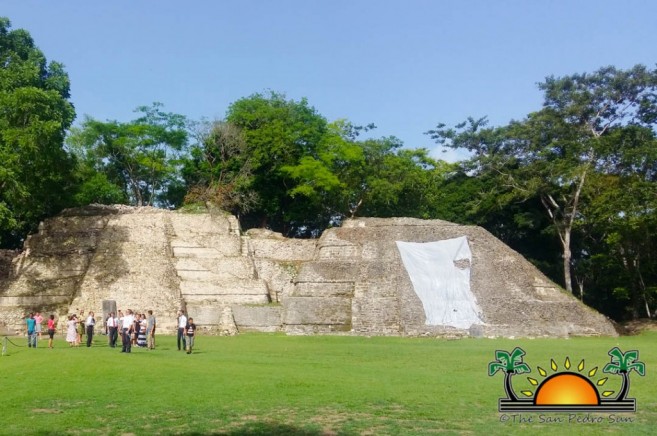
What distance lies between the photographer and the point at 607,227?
35969 mm

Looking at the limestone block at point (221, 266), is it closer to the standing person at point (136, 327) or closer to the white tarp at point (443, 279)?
the white tarp at point (443, 279)

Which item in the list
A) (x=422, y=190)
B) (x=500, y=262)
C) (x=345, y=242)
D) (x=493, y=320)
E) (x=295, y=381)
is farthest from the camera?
(x=422, y=190)

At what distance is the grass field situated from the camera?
9281 millimetres

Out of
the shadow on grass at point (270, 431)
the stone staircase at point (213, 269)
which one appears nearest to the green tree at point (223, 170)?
the stone staircase at point (213, 269)

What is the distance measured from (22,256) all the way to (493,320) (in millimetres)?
21583

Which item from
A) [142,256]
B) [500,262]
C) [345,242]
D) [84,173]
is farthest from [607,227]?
[84,173]

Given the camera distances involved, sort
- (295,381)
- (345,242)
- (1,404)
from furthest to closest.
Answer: (345,242), (295,381), (1,404)

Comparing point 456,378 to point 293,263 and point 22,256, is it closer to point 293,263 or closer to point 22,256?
point 293,263

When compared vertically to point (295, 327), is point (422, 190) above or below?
above

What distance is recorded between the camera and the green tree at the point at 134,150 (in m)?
44.3

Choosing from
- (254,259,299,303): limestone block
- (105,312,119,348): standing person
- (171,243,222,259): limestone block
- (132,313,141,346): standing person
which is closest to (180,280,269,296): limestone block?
(171,243,222,259): limestone block

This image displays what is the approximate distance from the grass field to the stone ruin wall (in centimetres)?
805

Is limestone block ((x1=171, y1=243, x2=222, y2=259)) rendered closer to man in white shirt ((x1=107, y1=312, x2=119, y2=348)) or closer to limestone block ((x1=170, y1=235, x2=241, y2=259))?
limestone block ((x1=170, y1=235, x2=241, y2=259))

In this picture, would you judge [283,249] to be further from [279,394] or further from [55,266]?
[279,394]
